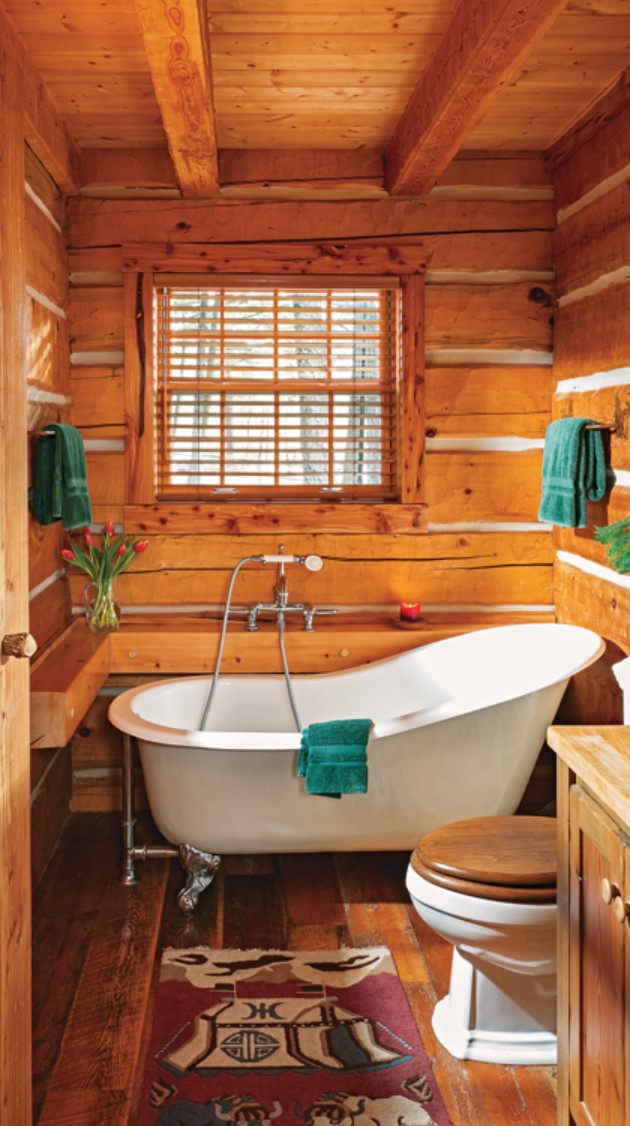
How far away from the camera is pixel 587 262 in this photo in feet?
13.9

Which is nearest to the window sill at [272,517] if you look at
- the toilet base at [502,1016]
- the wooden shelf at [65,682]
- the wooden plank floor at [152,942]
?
the wooden shelf at [65,682]

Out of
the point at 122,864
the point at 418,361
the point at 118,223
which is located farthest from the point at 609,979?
the point at 118,223

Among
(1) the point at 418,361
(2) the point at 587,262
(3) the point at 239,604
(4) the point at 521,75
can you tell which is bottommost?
(3) the point at 239,604

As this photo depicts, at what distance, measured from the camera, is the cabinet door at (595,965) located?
193 cm

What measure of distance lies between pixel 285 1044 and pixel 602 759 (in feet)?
4.44

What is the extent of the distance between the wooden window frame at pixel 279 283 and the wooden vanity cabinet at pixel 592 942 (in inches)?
97.1

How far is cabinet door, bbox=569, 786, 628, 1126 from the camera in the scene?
193 centimetres

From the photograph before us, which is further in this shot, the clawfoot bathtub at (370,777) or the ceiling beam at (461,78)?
the clawfoot bathtub at (370,777)

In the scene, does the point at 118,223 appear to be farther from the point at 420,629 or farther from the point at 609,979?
the point at 609,979

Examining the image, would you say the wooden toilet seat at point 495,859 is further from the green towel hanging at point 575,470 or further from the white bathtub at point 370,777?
the green towel hanging at point 575,470

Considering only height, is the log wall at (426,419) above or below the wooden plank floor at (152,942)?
above

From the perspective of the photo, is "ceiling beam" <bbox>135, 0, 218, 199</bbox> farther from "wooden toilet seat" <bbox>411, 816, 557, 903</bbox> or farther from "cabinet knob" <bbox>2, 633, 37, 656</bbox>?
"wooden toilet seat" <bbox>411, 816, 557, 903</bbox>

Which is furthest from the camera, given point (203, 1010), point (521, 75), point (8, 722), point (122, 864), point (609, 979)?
point (122, 864)

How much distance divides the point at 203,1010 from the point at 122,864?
109cm
